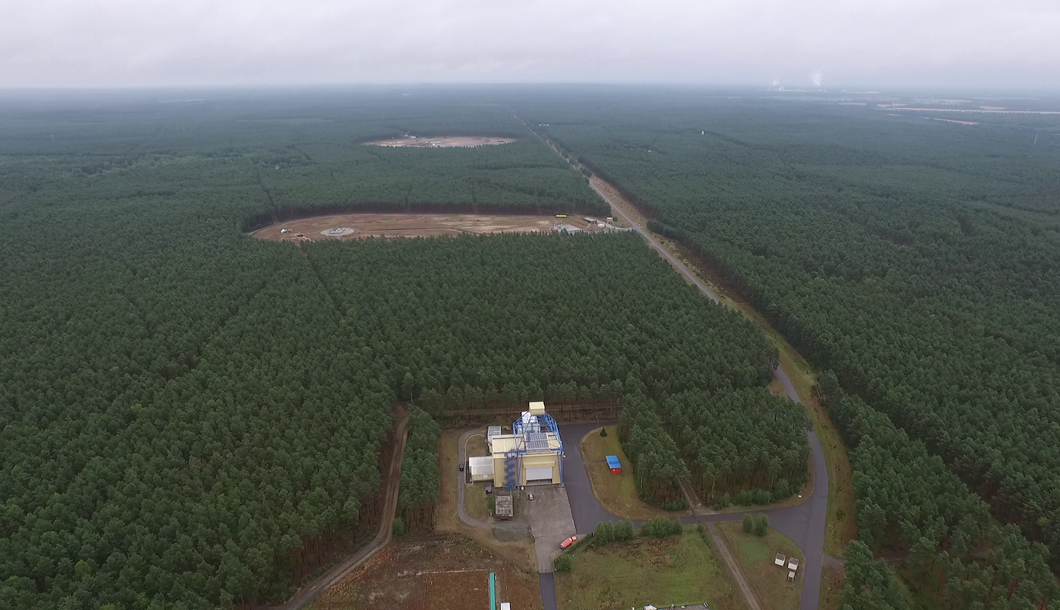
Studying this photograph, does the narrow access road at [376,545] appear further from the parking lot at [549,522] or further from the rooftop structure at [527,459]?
the parking lot at [549,522]

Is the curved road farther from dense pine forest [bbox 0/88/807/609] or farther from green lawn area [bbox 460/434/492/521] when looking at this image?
green lawn area [bbox 460/434/492/521]

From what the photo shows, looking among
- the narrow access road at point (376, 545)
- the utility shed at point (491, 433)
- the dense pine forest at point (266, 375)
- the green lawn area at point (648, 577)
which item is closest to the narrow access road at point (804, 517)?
the dense pine forest at point (266, 375)

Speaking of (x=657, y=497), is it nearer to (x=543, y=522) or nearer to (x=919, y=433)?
(x=543, y=522)

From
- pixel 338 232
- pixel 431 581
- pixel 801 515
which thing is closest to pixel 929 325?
pixel 801 515

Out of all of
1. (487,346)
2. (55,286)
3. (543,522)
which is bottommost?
(543,522)

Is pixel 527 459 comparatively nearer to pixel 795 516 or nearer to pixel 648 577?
pixel 648 577

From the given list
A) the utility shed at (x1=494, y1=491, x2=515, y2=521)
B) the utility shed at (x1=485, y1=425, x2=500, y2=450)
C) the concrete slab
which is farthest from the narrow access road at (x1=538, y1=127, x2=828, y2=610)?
the utility shed at (x1=485, y1=425, x2=500, y2=450)

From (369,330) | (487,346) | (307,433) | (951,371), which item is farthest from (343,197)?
(951,371)
